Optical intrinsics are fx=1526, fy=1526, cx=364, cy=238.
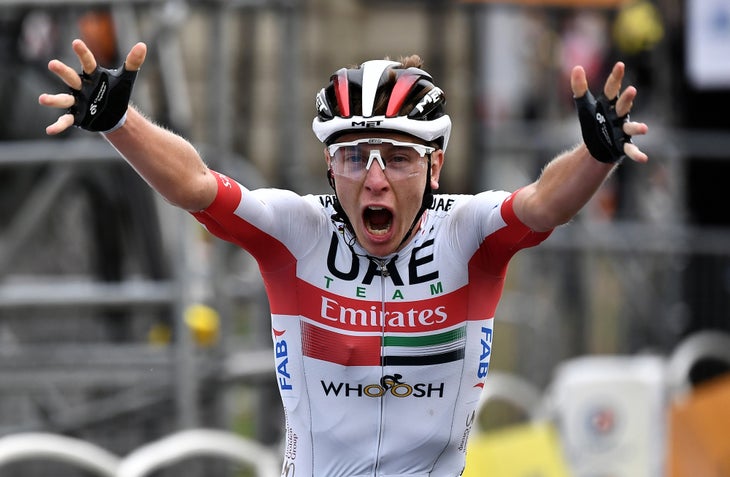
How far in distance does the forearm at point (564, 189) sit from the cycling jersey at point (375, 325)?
13cm

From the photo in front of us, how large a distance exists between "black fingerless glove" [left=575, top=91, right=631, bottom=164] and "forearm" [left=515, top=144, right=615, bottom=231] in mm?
40

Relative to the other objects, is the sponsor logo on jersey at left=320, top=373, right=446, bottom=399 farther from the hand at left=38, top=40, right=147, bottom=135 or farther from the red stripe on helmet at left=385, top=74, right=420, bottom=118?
the hand at left=38, top=40, right=147, bottom=135

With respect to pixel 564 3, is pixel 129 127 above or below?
above

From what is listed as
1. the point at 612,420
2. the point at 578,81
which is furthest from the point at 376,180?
the point at 612,420

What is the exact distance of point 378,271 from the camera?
17.3ft

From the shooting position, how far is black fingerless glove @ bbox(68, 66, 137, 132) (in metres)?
4.76

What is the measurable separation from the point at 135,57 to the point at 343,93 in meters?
0.75

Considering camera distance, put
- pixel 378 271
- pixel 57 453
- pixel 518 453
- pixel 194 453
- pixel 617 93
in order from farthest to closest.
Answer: pixel 518 453 < pixel 194 453 < pixel 57 453 < pixel 378 271 < pixel 617 93

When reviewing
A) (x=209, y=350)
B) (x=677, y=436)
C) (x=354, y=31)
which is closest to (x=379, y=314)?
(x=209, y=350)

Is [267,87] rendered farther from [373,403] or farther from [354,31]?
[373,403]

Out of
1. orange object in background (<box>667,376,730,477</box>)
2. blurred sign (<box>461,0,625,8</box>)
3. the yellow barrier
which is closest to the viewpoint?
the yellow barrier

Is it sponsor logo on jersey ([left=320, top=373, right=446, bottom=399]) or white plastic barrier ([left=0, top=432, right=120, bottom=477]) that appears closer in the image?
sponsor logo on jersey ([left=320, top=373, right=446, bottom=399])

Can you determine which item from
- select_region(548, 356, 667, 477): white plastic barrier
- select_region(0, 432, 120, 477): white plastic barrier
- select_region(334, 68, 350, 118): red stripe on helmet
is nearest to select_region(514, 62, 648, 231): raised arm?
select_region(334, 68, 350, 118): red stripe on helmet

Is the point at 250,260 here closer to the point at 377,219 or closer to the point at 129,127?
the point at 377,219
